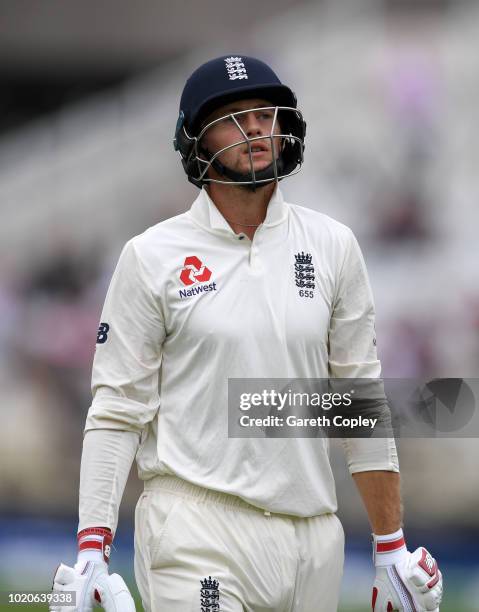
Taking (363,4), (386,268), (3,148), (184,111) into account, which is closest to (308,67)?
(363,4)

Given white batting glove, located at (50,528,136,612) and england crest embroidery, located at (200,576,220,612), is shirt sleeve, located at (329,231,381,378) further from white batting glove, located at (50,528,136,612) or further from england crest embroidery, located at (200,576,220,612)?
white batting glove, located at (50,528,136,612)

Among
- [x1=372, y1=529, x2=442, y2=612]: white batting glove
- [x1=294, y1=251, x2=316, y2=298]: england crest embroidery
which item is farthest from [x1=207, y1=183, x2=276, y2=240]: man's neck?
[x1=372, y1=529, x2=442, y2=612]: white batting glove

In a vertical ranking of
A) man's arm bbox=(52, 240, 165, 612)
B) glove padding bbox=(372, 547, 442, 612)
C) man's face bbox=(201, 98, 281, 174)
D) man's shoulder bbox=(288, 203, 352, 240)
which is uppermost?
man's face bbox=(201, 98, 281, 174)

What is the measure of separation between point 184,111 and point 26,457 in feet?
13.8

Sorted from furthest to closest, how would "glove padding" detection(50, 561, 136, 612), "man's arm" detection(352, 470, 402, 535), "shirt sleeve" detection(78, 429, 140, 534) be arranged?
"man's arm" detection(352, 470, 402, 535) < "shirt sleeve" detection(78, 429, 140, 534) < "glove padding" detection(50, 561, 136, 612)

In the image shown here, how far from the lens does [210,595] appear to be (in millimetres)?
2520

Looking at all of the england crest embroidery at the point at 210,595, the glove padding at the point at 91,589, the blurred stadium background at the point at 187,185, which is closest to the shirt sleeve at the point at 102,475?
the glove padding at the point at 91,589

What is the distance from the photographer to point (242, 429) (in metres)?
2.66

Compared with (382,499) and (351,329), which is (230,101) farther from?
(382,499)

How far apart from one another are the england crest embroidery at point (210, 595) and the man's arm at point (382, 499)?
436 millimetres

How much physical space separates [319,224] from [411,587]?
0.85 metres

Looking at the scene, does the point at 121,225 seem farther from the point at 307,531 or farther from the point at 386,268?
the point at 307,531

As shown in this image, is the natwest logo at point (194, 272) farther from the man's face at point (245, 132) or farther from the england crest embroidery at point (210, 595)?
the england crest embroidery at point (210, 595)

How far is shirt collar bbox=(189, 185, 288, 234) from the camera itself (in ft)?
9.18
